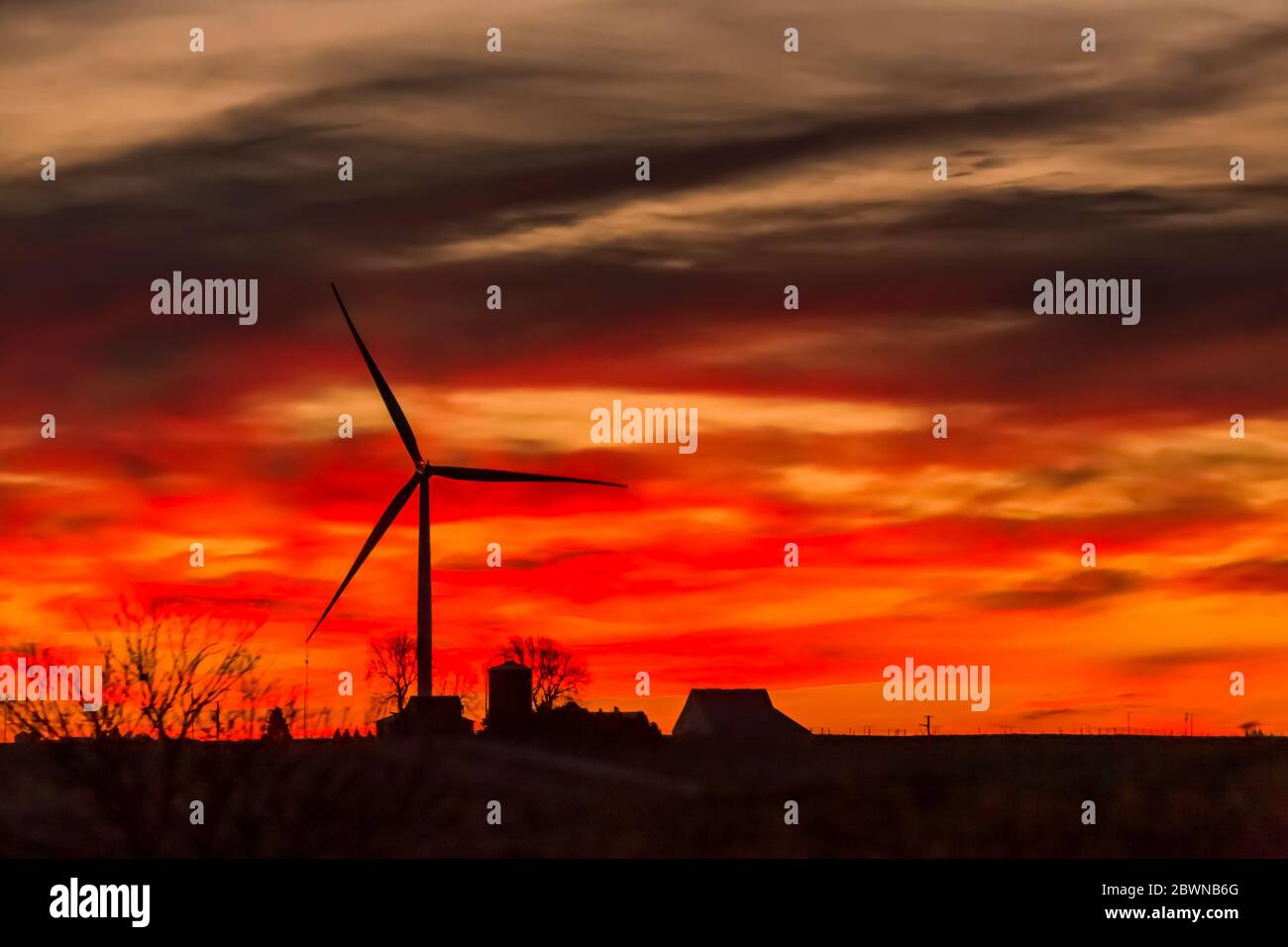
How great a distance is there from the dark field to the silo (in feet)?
27.5

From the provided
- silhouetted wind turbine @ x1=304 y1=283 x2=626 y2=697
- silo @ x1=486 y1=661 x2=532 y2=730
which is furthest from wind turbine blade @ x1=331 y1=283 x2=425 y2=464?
silo @ x1=486 y1=661 x2=532 y2=730

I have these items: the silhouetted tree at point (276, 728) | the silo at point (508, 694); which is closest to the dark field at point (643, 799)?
the silhouetted tree at point (276, 728)

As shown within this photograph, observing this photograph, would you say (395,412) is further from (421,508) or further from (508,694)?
(508,694)

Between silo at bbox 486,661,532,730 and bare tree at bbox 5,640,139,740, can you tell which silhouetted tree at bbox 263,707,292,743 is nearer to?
bare tree at bbox 5,640,139,740

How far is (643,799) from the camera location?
105 m

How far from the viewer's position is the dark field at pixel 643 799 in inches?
2717

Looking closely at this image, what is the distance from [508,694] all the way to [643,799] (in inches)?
889

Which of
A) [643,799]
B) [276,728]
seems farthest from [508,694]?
[276,728]

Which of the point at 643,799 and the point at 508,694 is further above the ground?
the point at 508,694

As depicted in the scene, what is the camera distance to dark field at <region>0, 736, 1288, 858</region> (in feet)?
226
